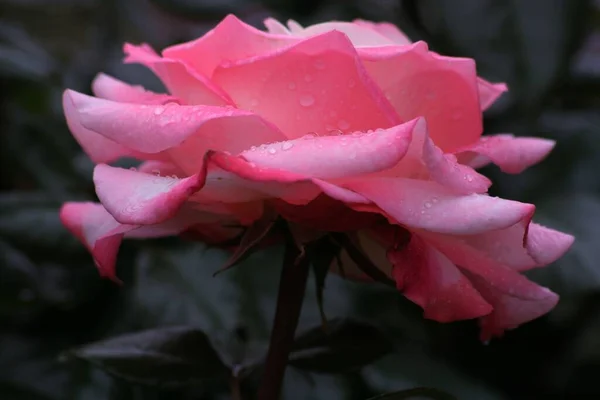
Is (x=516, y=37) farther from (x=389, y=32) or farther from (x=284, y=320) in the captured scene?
(x=284, y=320)

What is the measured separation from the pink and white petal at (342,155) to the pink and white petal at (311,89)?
0.03 m

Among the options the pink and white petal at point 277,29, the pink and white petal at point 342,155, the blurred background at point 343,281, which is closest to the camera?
the pink and white petal at point 342,155

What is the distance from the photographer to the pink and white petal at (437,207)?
269 mm

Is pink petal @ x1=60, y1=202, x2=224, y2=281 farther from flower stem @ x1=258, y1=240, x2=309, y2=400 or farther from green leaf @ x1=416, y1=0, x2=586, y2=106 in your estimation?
green leaf @ x1=416, y1=0, x2=586, y2=106

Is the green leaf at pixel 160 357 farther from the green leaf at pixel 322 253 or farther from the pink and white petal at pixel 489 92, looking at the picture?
the pink and white petal at pixel 489 92

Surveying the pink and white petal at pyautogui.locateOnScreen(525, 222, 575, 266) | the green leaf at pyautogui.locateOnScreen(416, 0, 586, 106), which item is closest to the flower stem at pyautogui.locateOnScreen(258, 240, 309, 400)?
the pink and white petal at pyautogui.locateOnScreen(525, 222, 575, 266)

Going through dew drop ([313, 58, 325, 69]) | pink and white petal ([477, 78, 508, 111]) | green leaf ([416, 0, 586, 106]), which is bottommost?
green leaf ([416, 0, 586, 106])

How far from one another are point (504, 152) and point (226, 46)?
15cm

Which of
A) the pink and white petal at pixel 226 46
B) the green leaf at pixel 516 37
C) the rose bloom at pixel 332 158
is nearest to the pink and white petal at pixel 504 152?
the rose bloom at pixel 332 158

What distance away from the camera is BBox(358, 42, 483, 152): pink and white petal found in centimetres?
32

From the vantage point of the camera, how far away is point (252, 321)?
0.60 meters

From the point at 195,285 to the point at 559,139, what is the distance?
480mm

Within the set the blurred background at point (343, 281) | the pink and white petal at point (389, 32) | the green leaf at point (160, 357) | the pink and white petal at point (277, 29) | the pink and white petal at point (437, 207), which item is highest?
the pink and white petal at point (277, 29)

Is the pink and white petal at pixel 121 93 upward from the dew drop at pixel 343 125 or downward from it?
downward
